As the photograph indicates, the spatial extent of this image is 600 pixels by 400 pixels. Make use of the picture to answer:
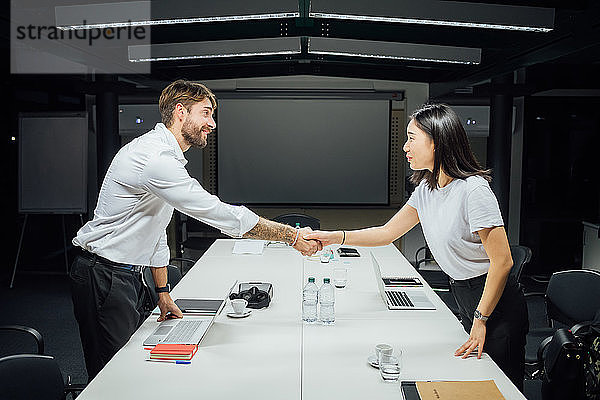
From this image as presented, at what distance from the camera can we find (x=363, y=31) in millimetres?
4215

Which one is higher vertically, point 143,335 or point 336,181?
point 336,181

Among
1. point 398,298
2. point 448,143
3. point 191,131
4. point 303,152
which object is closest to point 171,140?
point 191,131

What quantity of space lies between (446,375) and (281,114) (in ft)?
20.1

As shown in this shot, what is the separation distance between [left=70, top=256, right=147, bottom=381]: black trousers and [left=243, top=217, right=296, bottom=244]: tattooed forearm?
67 centimetres

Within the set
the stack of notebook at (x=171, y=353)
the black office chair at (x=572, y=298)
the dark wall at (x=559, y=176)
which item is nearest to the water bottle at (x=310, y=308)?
the stack of notebook at (x=171, y=353)

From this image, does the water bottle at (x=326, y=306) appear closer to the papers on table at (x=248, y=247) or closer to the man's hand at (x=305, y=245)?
the man's hand at (x=305, y=245)

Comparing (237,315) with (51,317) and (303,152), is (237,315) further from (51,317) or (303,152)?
(303,152)

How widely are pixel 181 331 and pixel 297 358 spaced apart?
0.60 m

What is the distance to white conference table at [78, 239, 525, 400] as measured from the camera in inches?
82.7

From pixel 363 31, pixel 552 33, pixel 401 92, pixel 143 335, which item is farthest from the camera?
pixel 401 92

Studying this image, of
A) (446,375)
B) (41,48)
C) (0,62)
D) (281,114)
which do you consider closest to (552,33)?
(446,375)

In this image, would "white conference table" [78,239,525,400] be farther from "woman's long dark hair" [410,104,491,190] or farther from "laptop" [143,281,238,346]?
"woman's long dark hair" [410,104,491,190]

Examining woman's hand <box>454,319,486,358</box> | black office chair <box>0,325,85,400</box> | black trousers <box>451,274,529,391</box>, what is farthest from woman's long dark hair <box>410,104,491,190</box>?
black office chair <box>0,325,85,400</box>

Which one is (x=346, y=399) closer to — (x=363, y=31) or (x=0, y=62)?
(x=363, y=31)
